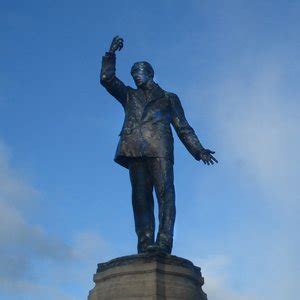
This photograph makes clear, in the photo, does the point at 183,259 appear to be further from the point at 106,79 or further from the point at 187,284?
the point at 106,79

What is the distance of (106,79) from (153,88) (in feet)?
3.19

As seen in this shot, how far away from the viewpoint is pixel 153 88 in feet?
41.0

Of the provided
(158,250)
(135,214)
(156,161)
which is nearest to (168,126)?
(156,161)

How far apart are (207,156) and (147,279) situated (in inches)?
122

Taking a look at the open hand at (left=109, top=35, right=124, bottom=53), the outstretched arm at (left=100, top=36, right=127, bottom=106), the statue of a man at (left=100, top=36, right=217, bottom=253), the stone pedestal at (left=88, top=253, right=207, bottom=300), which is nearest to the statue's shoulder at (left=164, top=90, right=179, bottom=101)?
the statue of a man at (left=100, top=36, right=217, bottom=253)

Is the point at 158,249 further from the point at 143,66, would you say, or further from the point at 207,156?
the point at 143,66

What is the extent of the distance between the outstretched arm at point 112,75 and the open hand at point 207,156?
195 cm

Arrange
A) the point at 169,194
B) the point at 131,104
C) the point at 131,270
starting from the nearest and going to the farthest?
the point at 131,270, the point at 169,194, the point at 131,104

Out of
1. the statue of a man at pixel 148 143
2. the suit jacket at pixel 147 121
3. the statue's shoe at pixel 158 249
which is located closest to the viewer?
the statue's shoe at pixel 158 249

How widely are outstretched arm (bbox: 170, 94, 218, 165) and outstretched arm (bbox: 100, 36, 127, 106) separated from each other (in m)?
1.04

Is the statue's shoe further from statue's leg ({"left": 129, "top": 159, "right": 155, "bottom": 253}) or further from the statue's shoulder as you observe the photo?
the statue's shoulder

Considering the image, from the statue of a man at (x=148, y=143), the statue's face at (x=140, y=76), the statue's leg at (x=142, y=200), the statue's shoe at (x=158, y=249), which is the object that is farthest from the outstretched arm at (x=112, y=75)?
the statue's shoe at (x=158, y=249)

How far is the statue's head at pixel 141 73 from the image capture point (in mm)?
12500

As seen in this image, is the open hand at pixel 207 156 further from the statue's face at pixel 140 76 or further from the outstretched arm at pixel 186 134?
the statue's face at pixel 140 76
